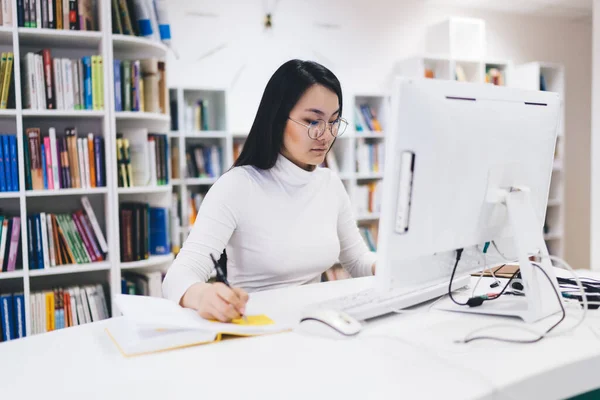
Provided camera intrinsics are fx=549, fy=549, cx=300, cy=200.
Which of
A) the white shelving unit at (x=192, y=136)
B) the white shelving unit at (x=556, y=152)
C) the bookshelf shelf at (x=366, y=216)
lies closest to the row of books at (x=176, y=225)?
the white shelving unit at (x=192, y=136)

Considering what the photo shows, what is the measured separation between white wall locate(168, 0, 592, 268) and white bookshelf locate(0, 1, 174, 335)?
0.96 metres

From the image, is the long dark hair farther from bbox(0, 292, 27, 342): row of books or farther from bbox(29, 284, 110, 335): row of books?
bbox(0, 292, 27, 342): row of books

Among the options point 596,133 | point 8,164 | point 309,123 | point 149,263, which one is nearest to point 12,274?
point 8,164

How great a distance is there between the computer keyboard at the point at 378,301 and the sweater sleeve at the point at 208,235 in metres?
0.34

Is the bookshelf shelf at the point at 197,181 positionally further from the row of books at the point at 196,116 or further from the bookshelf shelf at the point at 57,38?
the bookshelf shelf at the point at 57,38

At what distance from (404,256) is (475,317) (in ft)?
0.97

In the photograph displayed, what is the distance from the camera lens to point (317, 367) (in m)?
0.93

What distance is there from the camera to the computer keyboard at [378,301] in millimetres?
1188

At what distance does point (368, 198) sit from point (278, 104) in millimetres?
2737

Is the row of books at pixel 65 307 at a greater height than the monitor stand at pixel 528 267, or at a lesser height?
lesser

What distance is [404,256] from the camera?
104 cm

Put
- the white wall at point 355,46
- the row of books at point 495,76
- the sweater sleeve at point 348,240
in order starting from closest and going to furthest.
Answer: the sweater sleeve at point 348,240 < the white wall at point 355,46 < the row of books at point 495,76

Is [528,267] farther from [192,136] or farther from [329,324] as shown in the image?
[192,136]

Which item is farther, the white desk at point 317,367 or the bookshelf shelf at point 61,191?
the bookshelf shelf at point 61,191
